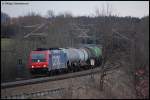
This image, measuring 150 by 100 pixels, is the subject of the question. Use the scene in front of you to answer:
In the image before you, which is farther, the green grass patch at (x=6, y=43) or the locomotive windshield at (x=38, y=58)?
the green grass patch at (x=6, y=43)

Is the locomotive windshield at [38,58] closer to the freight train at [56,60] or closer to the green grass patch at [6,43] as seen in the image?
the freight train at [56,60]

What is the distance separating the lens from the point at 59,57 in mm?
35844

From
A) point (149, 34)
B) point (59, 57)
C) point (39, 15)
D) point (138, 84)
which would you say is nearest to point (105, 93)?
point (138, 84)

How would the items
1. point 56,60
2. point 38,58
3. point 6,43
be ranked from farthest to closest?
point 6,43 → point 56,60 → point 38,58

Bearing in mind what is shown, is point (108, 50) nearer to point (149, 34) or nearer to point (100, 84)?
point (100, 84)

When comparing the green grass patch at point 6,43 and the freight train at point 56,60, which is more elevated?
the green grass patch at point 6,43

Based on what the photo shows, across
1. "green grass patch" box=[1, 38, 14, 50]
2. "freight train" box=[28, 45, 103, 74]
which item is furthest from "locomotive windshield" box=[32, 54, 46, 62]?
"green grass patch" box=[1, 38, 14, 50]

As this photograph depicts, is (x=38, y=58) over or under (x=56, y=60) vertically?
over

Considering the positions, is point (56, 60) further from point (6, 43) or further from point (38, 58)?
point (6, 43)

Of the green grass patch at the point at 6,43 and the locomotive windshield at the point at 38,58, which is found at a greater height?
the green grass patch at the point at 6,43

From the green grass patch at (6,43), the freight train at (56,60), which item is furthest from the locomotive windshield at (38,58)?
the green grass patch at (6,43)

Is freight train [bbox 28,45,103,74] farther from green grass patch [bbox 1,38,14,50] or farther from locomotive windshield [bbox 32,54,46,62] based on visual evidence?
green grass patch [bbox 1,38,14,50]

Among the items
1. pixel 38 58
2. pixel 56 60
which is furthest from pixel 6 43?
pixel 38 58

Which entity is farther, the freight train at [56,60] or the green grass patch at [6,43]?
the green grass patch at [6,43]
